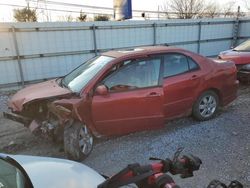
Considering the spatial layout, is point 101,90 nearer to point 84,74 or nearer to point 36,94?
point 84,74

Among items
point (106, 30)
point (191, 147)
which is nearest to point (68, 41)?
point (106, 30)

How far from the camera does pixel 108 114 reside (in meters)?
4.28

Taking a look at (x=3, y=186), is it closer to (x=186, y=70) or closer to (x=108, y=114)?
(x=108, y=114)

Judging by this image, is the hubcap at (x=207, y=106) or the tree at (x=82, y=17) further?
the tree at (x=82, y=17)

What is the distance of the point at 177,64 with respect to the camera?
200 inches

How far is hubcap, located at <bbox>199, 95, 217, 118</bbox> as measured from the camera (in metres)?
5.44

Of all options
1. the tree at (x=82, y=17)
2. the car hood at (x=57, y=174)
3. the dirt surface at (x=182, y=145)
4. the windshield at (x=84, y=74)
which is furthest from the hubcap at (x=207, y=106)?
the tree at (x=82, y=17)

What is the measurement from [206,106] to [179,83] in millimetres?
991

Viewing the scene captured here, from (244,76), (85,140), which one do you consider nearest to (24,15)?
(244,76)

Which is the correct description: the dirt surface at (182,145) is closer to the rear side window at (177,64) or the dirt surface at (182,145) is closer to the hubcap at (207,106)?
the hubcap at (207,106)

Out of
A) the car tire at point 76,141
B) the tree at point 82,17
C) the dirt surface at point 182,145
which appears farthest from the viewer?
the tree at point 82,17

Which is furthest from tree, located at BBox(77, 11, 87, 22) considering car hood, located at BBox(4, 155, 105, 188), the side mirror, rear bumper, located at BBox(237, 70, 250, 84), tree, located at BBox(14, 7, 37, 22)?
car hood, located at BBox(4, 155, 105, 188)

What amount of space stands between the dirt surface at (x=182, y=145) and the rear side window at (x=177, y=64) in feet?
3.71

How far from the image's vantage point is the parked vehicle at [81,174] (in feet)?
5.13
